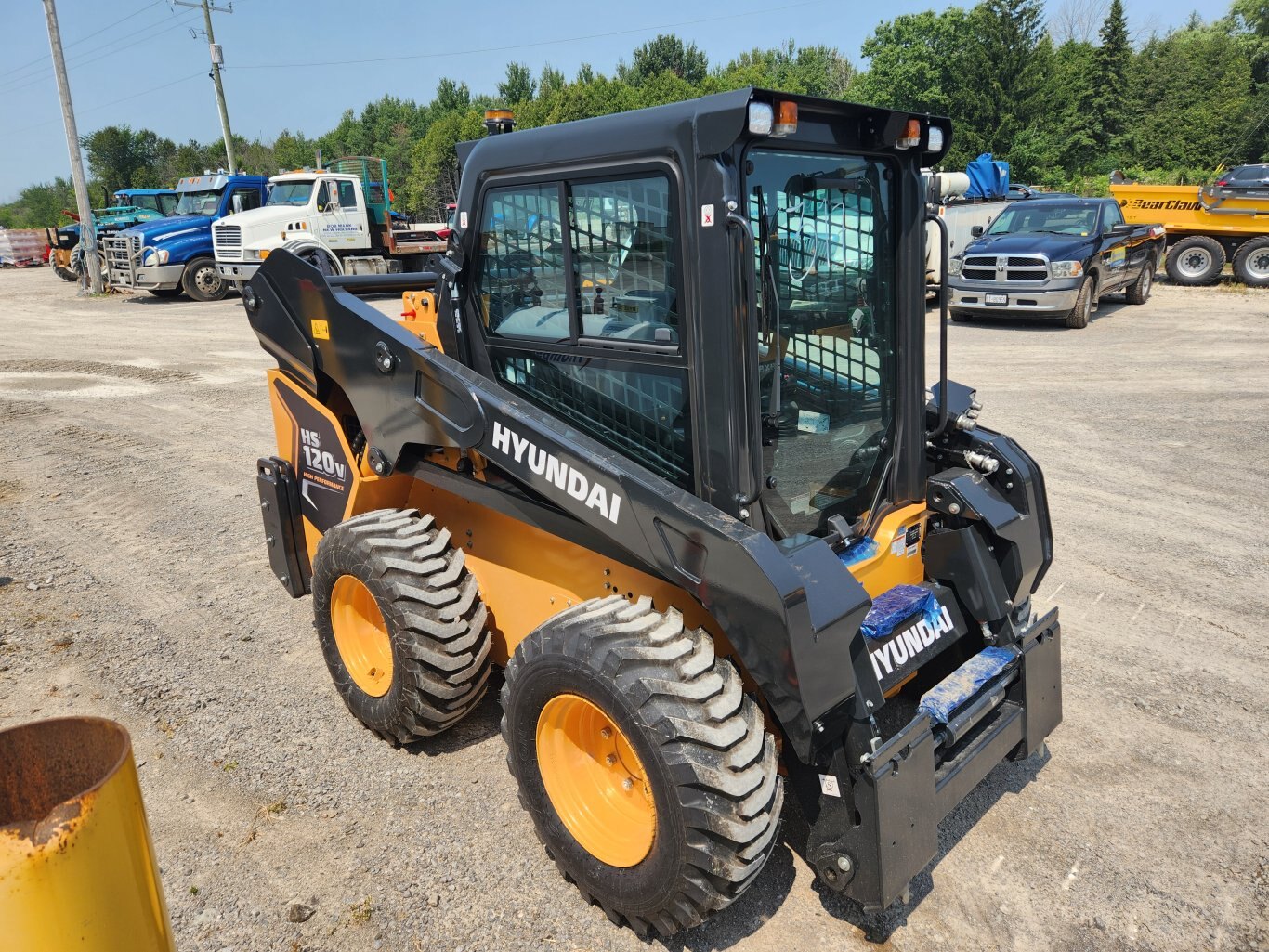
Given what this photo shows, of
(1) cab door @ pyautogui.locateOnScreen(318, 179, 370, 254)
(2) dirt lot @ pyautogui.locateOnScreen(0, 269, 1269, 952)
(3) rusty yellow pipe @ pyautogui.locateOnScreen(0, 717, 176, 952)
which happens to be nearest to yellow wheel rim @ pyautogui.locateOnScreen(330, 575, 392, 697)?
(2) dirt lot @ pyautogui.locateOnScreen(0, 269, 1269, 952)

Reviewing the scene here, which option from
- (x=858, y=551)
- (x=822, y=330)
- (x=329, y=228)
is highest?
(x=329, y=228)

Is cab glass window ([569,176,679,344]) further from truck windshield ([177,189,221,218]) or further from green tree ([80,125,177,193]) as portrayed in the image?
green tree ([80,125,177,193])

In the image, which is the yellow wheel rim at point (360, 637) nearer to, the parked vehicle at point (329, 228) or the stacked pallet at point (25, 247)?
the parked vehicle at point (329, 228)

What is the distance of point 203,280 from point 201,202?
6.20 ft

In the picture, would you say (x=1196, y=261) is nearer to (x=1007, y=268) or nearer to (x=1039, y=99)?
(x=1007, y=268)

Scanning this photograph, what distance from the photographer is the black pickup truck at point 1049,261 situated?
45.7 ft

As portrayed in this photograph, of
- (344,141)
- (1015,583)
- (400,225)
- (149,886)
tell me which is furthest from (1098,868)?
Answer: (344,141)

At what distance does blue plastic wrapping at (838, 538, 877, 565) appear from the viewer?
3268 mm

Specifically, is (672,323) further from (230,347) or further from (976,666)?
(230,347)

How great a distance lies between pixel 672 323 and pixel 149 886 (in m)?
2.03

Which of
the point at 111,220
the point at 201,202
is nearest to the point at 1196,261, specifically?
the point at 201,202

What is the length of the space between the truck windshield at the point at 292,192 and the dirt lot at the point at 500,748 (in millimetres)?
12207

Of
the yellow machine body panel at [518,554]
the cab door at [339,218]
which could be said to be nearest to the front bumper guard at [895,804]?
the yellow machine body panel at [518,554]

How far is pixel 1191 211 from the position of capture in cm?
1770
